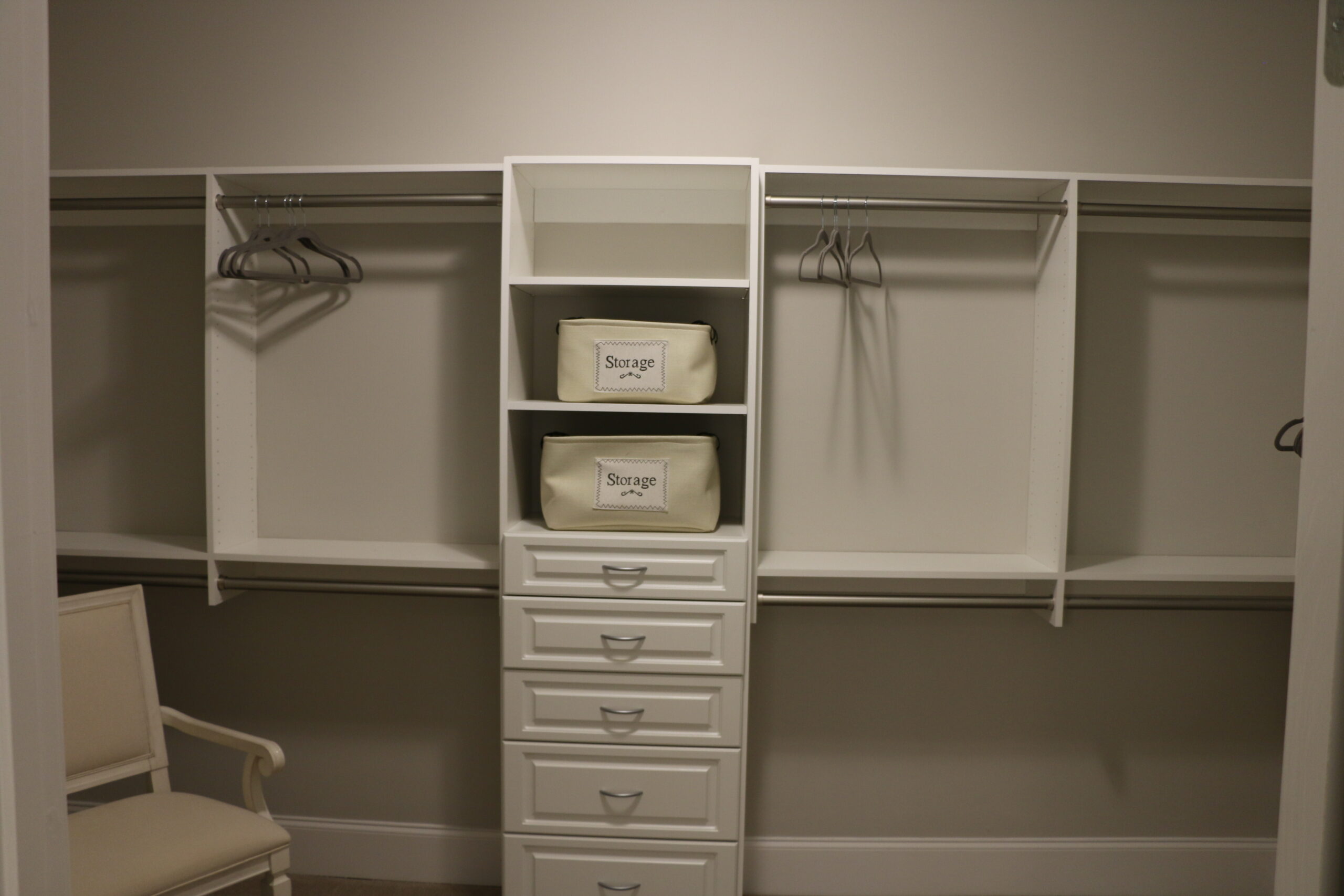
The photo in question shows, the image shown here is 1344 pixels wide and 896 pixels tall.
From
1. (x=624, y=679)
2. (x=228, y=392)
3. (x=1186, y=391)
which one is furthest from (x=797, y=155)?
(x=228, y=392)

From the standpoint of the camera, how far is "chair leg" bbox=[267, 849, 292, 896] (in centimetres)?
197

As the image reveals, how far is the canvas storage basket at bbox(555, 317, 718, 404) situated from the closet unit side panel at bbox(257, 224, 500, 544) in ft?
1.49

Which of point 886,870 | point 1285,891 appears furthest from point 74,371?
point 1285,891

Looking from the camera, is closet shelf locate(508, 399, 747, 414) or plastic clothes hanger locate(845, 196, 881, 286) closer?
closet shelf locate(508, 399, 747, 414)

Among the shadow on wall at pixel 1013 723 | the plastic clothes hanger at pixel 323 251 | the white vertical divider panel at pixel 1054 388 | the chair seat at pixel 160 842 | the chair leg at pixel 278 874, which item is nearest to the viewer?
the chair seat at pixel 160 842

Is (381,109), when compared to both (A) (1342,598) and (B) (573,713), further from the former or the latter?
(A) (1342,598)

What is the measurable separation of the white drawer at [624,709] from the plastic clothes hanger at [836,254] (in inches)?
42.8

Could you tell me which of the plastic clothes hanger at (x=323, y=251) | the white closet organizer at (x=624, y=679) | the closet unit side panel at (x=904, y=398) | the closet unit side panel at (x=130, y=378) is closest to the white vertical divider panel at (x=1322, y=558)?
the white closet organizer at (x=624, y=679)

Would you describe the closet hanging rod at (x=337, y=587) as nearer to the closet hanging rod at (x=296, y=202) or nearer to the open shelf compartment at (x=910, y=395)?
the open shelf compartment at (x=910, y=395)

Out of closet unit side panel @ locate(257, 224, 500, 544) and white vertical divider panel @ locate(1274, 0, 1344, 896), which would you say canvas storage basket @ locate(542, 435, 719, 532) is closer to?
closet unit side panel @ locate(257, 224, 500, 544)

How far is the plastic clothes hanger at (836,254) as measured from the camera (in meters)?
2.24

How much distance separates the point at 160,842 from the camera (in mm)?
1872

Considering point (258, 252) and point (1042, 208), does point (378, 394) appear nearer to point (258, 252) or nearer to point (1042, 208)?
point (258, 252)

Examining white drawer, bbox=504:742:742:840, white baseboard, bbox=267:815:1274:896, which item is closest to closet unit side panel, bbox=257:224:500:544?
white drawer, bbox=504:742:742:840
